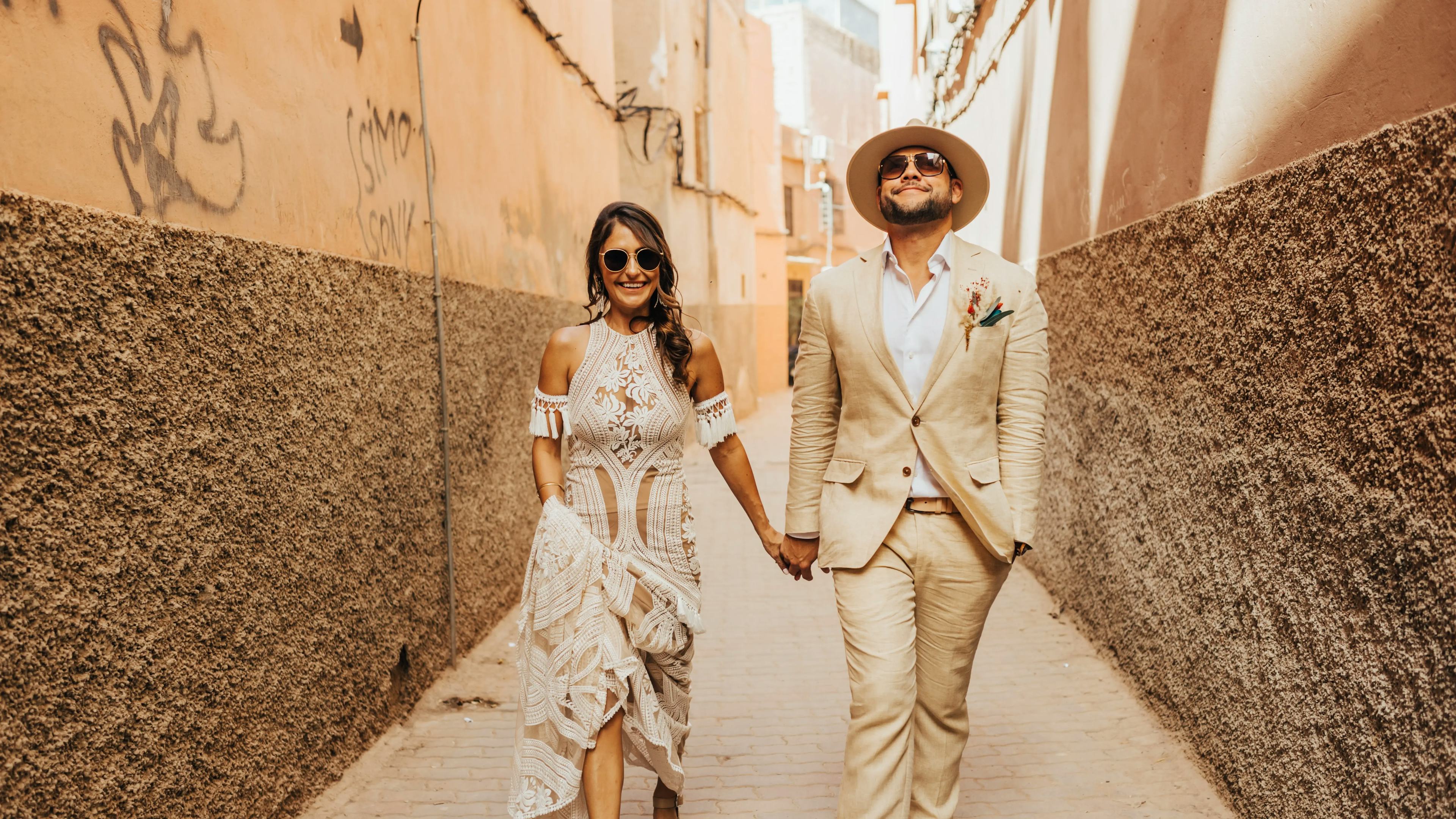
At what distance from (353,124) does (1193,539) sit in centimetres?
360

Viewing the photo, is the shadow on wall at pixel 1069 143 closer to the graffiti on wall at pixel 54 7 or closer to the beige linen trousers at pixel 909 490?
the beige linen trousers at pixel 909 490

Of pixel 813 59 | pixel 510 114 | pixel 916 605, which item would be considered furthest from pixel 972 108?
pixel 813 59

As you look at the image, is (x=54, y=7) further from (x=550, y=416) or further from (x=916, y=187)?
(x=916, y=187)

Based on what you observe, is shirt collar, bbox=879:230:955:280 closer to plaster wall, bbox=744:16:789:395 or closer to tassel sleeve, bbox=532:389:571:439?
tassel sleeve, bbox=532:389:571:439

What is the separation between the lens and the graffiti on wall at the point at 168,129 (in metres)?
2.87

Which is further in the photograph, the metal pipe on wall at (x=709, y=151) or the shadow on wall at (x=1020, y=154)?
the metal pipe on wall at (x=709, y=151)

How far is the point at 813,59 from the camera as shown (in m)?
36.0

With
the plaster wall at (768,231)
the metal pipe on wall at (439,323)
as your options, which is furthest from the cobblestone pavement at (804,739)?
the plaster wall at (768,231)

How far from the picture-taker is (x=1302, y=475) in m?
3.20

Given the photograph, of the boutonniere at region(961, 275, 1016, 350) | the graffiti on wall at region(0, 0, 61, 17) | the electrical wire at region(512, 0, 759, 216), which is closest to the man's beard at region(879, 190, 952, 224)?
the boutonniere at region(961, 275, 1016, 350)

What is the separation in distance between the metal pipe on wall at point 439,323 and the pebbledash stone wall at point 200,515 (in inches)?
7.1

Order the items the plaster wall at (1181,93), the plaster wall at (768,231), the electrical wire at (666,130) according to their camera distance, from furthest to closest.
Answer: the plaster wall at (768,231), the electrical wire at (666,130), the plaster wall at (1181,93)

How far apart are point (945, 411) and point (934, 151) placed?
824mm

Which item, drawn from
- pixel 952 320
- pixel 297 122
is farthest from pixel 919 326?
pixel 297 122
